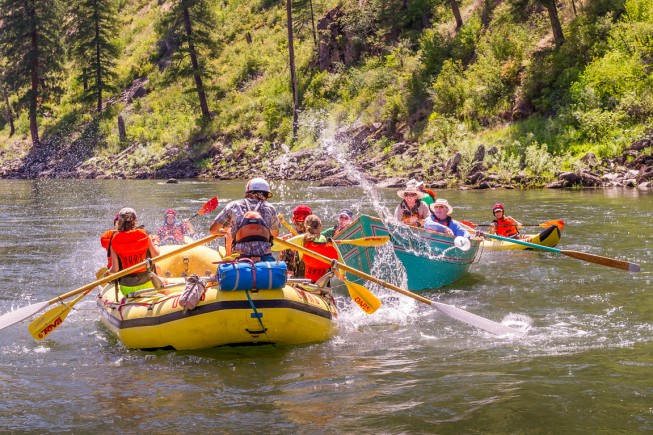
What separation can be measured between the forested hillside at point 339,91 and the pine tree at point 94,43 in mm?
145

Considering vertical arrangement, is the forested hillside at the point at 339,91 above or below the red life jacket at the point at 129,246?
above

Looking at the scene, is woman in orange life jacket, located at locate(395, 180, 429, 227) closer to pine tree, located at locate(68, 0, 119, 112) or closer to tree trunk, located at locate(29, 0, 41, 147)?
pine tree, located at locate(68, 0, 119, 112)

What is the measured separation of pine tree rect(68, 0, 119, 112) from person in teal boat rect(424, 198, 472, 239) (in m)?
41.0

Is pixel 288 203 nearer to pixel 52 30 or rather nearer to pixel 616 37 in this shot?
pixel 616 37

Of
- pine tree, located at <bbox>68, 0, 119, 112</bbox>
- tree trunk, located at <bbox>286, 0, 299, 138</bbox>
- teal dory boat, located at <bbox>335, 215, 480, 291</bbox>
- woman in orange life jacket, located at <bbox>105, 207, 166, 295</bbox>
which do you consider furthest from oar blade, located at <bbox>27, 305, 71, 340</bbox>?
pine tree, located at <bbox>68, 0, 119, 112</bbox>

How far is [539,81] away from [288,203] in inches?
443

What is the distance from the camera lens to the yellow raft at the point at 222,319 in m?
7.05

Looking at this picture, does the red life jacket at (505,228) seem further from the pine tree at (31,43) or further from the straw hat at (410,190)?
the pine tree at (31,43)

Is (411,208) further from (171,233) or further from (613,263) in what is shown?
(171,233)

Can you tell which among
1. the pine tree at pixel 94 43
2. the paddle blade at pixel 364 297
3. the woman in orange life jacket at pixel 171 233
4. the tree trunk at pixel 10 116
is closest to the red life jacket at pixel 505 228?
the woman in orange life jacket at pixel 171 233

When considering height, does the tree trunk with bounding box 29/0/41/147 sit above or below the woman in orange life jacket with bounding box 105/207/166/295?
above

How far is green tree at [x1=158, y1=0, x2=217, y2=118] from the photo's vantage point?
41312 mm

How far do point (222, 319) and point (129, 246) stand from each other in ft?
5.39

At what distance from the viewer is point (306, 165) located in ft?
109
